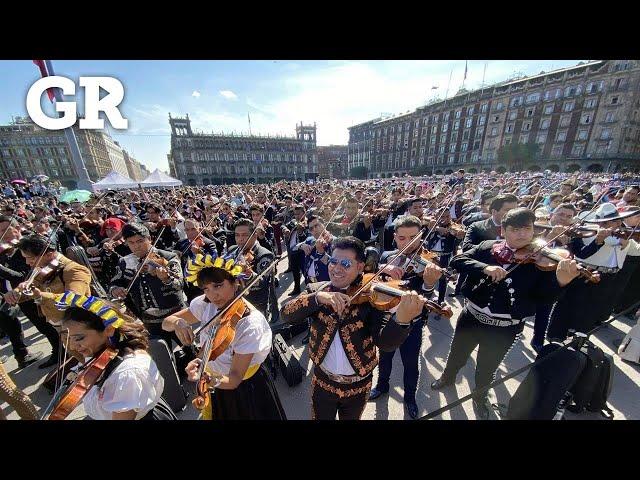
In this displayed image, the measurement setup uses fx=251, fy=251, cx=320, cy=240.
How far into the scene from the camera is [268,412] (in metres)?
2.03

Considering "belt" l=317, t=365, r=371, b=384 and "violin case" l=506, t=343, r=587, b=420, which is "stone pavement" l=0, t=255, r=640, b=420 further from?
"belt" l=317, t=365, r=371, b=384

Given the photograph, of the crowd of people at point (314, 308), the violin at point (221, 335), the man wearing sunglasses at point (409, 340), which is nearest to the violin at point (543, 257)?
the crowd of people at point (314, 308)

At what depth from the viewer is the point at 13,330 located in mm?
3629

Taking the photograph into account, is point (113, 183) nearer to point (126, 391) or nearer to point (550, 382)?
point (126, 391)

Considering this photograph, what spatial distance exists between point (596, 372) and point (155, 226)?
7.58 metres

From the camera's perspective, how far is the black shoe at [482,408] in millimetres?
2828

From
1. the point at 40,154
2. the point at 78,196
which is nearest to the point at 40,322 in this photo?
the point at 78,196

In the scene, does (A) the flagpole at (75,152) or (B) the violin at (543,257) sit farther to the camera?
(A) the flagpole at (75,152)

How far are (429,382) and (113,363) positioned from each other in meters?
3.50

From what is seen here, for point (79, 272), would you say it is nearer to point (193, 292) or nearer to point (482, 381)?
point (193, 292)

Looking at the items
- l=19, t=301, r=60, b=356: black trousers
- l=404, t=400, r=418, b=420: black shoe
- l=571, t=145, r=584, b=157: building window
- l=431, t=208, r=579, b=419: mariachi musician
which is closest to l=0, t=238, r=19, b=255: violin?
l=19, t=301, r=60, b=356: black trousers

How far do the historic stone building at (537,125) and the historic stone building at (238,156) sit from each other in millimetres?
27563

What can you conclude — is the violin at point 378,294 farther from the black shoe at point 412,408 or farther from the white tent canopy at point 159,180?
the white tent canopy at point 159,180
